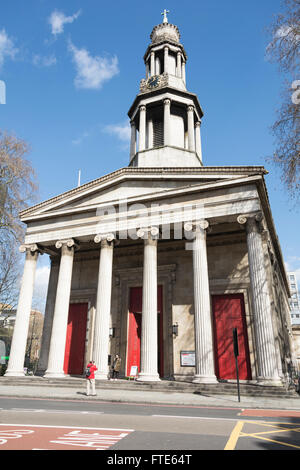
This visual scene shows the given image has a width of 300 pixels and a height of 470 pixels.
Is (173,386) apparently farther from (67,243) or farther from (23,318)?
(67,243)

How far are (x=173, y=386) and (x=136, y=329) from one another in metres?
7.80

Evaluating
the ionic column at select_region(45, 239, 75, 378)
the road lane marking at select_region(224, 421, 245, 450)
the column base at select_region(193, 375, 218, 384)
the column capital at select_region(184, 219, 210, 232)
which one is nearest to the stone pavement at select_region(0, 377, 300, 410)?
the column base at select_region(193, 375, 218, 384)

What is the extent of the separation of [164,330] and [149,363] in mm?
4927

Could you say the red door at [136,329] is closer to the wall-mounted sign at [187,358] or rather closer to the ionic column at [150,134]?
the wall-mounted sign at [187,358]

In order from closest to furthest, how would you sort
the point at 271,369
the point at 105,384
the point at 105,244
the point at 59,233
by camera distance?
the point at 271,369 < the point at 105,384 < the point at 105,244 < the point at 59,233

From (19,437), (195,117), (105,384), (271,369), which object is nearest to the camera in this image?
(19,437)

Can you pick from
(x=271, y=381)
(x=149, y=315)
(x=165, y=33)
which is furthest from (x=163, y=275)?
(x=165, y=33)

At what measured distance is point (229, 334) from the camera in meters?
20.4

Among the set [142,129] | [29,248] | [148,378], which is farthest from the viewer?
[142,129]

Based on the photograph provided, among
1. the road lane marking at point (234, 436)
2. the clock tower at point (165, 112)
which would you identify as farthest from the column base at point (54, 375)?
the clock tower at point (165, 112)

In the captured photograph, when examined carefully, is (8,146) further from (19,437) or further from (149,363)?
(19,437)

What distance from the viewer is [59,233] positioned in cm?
2320

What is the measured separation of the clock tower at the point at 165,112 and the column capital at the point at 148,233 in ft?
29.0
